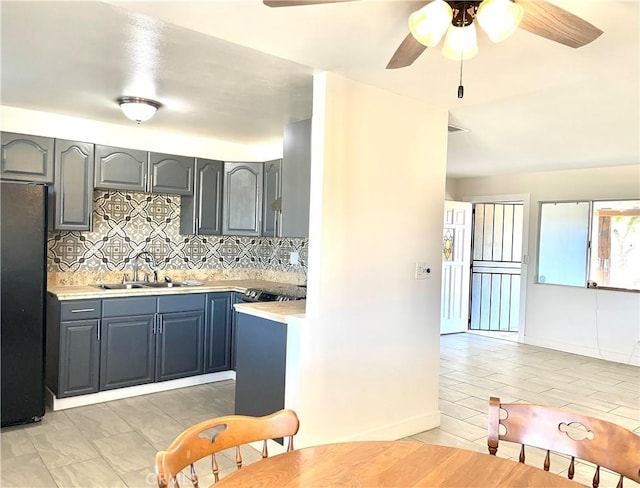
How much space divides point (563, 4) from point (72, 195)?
372 cm

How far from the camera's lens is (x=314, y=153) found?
2.84 metres

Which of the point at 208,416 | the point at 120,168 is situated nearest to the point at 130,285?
the point at 120,168

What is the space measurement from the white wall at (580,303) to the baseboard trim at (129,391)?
4.33 metres

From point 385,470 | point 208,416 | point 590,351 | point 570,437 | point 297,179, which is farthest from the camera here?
point 590,351

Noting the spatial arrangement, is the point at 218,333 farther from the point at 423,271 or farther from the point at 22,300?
the point at 423,271

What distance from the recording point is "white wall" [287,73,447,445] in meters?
2.82

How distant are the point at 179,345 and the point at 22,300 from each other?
1.36m

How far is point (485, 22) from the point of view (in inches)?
63.6

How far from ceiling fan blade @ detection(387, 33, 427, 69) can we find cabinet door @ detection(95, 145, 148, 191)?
285cm

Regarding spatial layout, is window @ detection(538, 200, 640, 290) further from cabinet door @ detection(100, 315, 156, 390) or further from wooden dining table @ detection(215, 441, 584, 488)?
wooden dining table @ detection(215, 441, 584, 488)

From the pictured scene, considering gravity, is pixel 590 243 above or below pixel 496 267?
above

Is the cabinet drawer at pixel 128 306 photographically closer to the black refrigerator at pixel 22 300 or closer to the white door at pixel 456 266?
the black refrigerator at pixel 22 300

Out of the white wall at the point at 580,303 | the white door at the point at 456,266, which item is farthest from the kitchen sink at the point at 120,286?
the white wall at the point at 580,303

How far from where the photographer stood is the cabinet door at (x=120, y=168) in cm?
408
